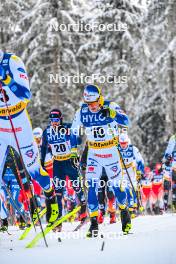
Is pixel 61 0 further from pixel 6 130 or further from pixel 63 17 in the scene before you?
pixel 6 130

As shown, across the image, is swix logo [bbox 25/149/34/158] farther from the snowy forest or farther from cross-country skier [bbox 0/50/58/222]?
the snowy forest

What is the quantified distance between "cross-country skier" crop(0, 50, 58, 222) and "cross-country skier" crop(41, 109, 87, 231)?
10.8ft

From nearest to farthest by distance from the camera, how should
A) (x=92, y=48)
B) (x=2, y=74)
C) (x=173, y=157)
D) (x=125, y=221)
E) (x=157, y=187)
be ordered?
(x=2, y=74)
(x=125, y=221)
(x=173, y=157)
(x=157, y=187)
(x=92, y=48)

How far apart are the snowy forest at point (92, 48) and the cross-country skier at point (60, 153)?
15.8 metres

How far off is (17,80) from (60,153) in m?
4.31

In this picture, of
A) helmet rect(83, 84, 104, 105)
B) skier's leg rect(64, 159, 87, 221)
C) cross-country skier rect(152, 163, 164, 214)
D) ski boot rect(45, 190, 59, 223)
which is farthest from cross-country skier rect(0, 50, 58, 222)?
cross-country skier rect(152, 163, 164, 214)

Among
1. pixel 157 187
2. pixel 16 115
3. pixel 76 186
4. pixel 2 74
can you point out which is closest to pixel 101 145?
pixel 16 115

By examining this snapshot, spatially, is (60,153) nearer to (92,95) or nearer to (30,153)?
(92,95)

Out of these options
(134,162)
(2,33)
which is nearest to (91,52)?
(2,33)

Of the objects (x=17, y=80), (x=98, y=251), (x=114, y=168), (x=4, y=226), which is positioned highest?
(x=17, y=80)

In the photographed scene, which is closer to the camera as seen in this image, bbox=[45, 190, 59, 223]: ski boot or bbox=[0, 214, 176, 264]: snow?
bbox=[0, 214, 176, 264]: snow

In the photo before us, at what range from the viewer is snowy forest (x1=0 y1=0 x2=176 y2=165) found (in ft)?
92.6

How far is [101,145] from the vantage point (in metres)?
8.70

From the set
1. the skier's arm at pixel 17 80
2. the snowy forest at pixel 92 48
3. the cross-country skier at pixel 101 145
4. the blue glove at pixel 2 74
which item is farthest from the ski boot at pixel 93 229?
the snowy forest at pixel 92 48
